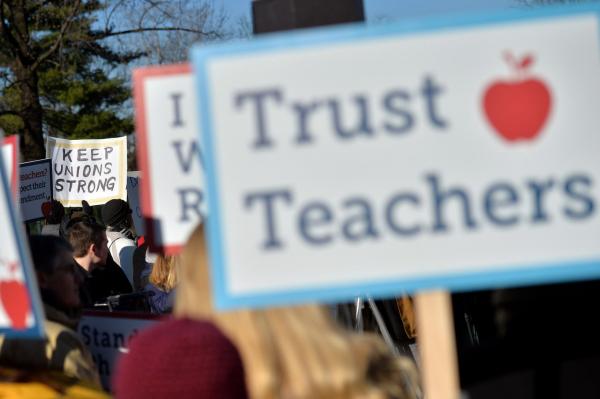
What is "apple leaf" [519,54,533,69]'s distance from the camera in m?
2.39

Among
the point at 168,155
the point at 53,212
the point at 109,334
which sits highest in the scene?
the point at 168,155

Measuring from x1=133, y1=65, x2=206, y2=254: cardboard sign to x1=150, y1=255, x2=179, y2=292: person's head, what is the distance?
267 centimetres

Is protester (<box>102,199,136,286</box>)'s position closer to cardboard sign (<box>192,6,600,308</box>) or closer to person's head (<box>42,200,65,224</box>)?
person's head (<box>42,200,65,224</box>)

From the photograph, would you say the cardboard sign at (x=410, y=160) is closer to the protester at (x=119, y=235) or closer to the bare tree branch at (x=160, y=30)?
the protester at (x=119, y=235)

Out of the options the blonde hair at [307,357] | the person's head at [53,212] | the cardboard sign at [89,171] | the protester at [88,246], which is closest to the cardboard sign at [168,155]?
the blonde hair at [307,357]

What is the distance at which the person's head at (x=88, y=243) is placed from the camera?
657cm

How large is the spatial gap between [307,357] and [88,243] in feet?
14.5

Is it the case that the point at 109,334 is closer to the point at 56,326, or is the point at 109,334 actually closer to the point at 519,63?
the point at 56,326

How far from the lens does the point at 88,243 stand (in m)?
6.57

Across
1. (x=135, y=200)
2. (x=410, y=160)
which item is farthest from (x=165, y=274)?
(x=135, y=200)

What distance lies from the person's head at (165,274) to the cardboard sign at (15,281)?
292cm

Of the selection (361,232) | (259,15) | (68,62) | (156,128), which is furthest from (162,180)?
(68,62)

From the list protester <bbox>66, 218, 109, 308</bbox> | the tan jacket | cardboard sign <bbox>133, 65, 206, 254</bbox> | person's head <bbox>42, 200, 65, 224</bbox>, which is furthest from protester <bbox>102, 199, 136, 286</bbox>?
cardboard sign <bbox>133, 65, 206, 254</bbox>

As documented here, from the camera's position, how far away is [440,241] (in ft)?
7.88
